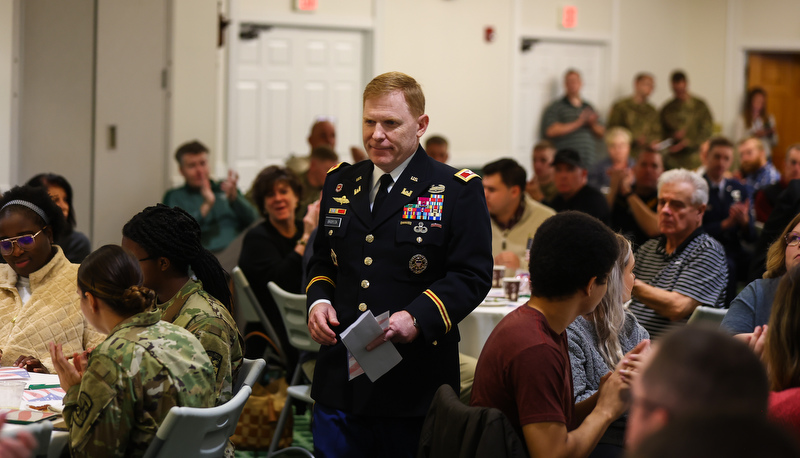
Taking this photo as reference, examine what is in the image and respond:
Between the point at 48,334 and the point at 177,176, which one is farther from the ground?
the point at 177,176

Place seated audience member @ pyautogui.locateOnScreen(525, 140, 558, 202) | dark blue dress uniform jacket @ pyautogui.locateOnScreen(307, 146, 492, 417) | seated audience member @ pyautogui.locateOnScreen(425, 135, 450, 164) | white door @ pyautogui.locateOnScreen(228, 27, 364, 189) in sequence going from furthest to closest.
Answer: white door @ pyautogui.locateOnScreen(228, 27, 364, 189) → seated audience member @ pyautogui.locateOnScreen(425, 135, 450, 164) → seated audience member @ pyautogui.locateOnScreen(525, 140, 558, 202) → dark blue dress uniform jacket @ pyautogui.locateOnScreen(307, 146, 492, 417)

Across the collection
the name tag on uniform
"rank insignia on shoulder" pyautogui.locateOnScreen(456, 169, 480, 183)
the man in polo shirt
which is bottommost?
the name tag on uniform

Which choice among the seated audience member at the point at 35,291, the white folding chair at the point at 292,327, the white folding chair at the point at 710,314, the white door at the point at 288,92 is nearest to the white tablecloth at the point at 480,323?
the white folding chair at the point at 292,327

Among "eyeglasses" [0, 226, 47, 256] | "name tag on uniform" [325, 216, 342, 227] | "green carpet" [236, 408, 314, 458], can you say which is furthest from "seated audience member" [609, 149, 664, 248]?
"eyeglasses" [0, 226, 47, 256]

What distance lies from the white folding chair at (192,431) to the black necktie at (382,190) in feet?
2.24

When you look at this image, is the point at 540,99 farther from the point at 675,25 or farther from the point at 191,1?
the point at 191,1

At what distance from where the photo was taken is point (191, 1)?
685cm

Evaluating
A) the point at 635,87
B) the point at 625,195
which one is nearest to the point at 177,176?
the point at 625,195

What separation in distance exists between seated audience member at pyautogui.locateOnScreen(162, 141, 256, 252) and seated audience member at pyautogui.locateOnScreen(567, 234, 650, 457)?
4074 millimetres

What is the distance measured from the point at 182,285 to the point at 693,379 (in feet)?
5.71

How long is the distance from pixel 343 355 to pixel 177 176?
185 inches

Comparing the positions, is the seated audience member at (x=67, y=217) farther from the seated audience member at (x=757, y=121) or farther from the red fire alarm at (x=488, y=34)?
the seated audience member at (x=757, y=121)

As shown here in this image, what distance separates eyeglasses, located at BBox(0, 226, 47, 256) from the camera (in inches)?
128

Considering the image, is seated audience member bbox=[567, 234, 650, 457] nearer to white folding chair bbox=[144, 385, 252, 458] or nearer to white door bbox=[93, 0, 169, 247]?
white folding chair bbox=[144, 385, 252, 458]
